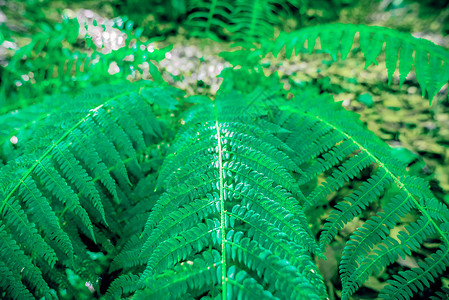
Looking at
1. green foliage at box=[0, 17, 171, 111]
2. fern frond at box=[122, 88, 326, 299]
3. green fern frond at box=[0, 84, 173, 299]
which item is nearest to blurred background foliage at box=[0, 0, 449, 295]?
green foliage at box=[0, 17, 171, 111]

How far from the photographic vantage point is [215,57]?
2334 mm

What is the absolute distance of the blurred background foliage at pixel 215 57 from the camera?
1.48 m

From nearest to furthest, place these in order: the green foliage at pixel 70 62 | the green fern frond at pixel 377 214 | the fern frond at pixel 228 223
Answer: the fern frond at pixel 228 223
the green fern frond at pixel 377 214
the green foliage at pixel 70 62

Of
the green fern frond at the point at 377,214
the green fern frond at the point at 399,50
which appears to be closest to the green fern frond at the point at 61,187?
the green fern frond at the point at 377,214

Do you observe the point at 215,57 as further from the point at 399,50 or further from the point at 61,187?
the point at 61,187

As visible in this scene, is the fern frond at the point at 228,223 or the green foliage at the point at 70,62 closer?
the fern frond at the point at 228,223

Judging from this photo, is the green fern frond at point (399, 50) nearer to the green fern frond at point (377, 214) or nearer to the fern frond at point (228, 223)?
the green fern frond at point (377, 214)

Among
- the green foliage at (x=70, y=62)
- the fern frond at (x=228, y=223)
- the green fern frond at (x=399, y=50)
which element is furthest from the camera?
the green foliage at (x=70, y=62)

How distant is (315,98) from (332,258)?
2.35 ft

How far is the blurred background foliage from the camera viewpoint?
58.2 inches

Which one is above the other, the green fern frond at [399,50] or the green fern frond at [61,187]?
the green fern frond at [399,50]

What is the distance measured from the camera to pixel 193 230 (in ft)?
1.97

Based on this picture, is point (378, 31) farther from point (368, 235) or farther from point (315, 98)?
point (368, 235)

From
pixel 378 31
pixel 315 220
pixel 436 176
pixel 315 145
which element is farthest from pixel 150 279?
pixel 436 176
